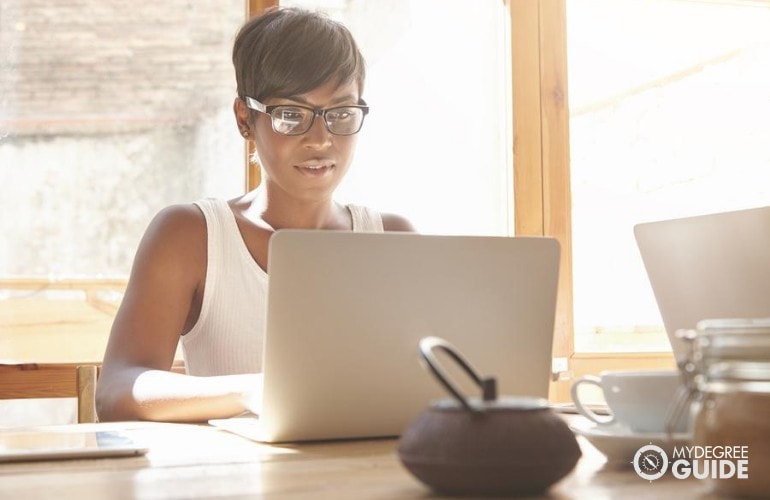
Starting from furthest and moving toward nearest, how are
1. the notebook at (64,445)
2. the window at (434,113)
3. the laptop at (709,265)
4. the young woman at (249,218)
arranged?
1. the window at (434,113)
2. the young woman at (249,218)
3. the laptop at (709,265)
4. the notebook at (64,445)

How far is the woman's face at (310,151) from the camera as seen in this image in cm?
186

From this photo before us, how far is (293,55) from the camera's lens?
1.86m

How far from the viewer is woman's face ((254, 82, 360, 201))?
1.86 m

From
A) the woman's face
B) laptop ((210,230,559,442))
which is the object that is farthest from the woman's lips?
laptop ((210,230,559,442))

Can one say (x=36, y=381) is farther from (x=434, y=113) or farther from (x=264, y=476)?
(x=264, y=476)

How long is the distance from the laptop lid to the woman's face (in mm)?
785

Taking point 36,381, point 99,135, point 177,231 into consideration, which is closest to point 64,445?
point 177,231

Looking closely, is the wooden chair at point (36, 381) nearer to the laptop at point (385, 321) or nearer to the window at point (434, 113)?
the window at point (434, 113)

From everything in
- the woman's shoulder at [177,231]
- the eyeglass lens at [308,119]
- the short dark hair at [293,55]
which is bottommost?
the woman's shoulder at [177,231]

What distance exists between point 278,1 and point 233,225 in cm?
134

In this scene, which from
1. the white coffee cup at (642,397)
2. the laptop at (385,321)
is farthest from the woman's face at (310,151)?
the white coffee cup at (642,397)

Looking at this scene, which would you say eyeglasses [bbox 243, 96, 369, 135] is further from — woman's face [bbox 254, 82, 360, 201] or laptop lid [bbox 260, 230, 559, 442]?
laptop lid [bbox 260, 230, 559, 442]

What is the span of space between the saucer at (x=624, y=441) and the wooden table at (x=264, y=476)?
2 cm

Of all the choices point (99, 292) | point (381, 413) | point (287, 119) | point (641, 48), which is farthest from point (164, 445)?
point (641, 48)
